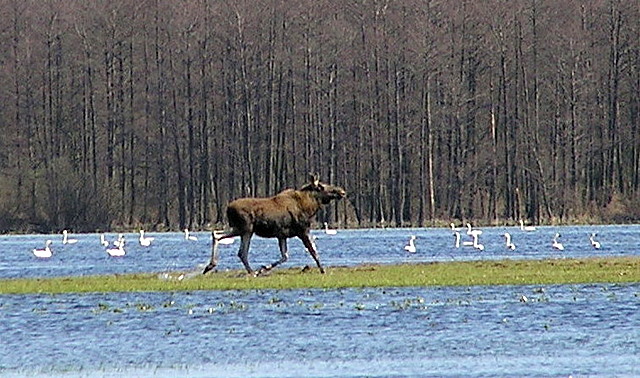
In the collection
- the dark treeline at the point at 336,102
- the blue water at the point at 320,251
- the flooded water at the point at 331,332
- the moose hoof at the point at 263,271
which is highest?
the dark treeline at the point at 336,102

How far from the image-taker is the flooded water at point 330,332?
25094 millimetres

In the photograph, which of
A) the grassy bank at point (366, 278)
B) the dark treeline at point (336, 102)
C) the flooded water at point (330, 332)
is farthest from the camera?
the dark treeline at point (336, 102)

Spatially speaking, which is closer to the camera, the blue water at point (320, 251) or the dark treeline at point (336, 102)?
the blue water at point (320, 251)

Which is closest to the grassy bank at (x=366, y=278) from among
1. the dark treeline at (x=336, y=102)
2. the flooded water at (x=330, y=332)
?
the flooded water at (x=330, y=332)

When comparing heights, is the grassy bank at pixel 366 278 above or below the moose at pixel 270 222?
below

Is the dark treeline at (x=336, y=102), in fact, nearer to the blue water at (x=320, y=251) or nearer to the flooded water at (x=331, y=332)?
the blue water at (x=320, y=251)

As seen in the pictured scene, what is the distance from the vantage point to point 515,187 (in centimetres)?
9162

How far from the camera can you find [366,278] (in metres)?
37.6

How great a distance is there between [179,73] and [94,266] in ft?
156

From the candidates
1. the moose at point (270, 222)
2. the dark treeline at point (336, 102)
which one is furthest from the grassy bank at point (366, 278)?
the dark treeline at point (336, 102)

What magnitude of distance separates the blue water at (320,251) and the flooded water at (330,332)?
7867mm

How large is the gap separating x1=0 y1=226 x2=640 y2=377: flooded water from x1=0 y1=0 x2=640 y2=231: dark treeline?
55.2 metres

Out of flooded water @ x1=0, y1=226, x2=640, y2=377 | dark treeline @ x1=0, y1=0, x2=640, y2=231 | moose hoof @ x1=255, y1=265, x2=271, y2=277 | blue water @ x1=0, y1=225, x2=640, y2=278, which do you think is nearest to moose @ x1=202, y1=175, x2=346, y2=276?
moose hoof @ x1=255, y1=265, x2=271, y2=277

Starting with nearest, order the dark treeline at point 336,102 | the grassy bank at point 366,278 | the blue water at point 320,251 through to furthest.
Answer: the grassy bank at point 366,278, the blue water at point 320,251, the dark treeline at point 336,102
